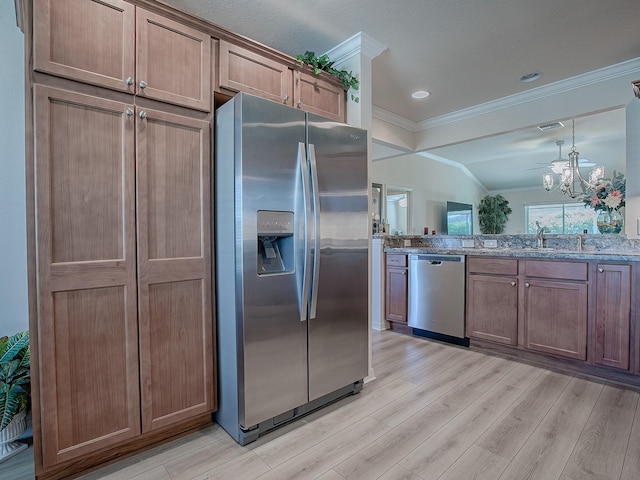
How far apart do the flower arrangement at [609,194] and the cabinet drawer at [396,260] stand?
1.86 meters

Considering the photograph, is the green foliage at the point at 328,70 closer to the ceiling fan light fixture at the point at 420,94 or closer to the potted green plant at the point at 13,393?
the ceiling fan light fixture at the point at 420,94

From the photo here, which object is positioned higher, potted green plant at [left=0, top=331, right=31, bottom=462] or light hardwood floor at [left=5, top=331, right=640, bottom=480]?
potted green plant at [left=0, top=331, right=31, bottom=462]

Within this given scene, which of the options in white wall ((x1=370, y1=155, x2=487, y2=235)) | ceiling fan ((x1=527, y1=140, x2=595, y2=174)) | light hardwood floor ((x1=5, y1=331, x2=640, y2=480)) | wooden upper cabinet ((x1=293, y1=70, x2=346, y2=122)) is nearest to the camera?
light hardwood floor ((x1=5, y1=331, x2=640, y2=480))

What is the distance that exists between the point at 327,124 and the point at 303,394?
164 centimetres

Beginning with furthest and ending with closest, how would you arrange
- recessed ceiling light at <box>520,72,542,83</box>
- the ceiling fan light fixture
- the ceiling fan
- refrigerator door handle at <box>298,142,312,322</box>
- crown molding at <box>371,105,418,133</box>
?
the ceiling fan, crown molding at <box>371,105,418,133</box>, the ceiling fan light fixture, recessed ceiling light at <box>520,72,542,83</box>, refrigerator door handle at <box>298,142,312,322</box>

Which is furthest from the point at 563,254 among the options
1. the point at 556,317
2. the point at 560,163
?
the point at 560,163

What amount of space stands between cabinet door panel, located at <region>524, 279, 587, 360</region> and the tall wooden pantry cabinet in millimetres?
2622

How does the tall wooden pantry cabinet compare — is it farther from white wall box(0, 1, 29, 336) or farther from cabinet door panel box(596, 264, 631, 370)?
cabinet door panel box(596, 264, 631, 370)

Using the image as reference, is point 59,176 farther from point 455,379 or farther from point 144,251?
point 455,379

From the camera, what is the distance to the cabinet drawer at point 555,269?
8.43 feet

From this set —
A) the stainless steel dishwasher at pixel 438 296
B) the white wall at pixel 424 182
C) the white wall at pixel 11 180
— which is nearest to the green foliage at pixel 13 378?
the white wall at pixel 11 180

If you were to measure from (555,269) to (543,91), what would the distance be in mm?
1732

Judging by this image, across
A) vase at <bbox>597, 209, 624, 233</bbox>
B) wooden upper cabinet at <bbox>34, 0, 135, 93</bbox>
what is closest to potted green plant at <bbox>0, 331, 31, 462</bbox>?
wooden upper cabinet at <bbox>34, 0, 135, 93</bbox>

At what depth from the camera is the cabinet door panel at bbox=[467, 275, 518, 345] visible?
293 cm
